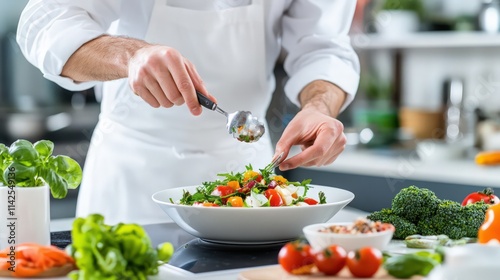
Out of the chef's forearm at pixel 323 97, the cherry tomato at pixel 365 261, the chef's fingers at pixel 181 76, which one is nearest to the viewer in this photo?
the cherry tomato at pixel 365 261

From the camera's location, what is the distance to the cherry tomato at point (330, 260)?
1.06m

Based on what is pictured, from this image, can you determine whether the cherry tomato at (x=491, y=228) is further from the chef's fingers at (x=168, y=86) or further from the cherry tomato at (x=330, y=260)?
the chef's fingers at (x=168, y=86)

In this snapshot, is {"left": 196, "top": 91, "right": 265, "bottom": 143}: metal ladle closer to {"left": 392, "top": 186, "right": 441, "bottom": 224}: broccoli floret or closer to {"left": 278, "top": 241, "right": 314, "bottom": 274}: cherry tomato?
{"left": 392, "top": 186, "right": 441, "bottom": 224}: broccoli floret

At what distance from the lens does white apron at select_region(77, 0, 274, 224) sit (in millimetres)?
1942

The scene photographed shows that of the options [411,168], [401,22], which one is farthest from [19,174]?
[401,22]

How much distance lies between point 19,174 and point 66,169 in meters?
0.09

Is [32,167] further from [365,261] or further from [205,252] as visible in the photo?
[365,261]

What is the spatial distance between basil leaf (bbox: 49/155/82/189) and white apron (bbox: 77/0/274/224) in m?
0.58

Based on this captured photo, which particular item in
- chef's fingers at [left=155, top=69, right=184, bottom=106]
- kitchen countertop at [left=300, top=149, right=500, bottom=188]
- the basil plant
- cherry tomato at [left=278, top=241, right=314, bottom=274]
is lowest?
kitchen countertop at [left=300, top=149, right=500, bottom=188]

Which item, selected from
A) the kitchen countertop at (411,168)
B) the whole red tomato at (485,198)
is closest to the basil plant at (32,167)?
the whole red tomato at (485,198)

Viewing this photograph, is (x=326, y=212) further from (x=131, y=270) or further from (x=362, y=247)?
(x=131, y=270)

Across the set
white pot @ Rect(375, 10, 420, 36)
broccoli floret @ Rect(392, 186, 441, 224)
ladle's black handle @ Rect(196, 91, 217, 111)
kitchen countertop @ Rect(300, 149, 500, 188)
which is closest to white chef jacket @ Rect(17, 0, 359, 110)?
ladle's black handle @ Rect(196, 91, 217, 111)

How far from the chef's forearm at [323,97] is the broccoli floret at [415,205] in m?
0.45

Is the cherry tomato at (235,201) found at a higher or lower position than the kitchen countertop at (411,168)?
higher
